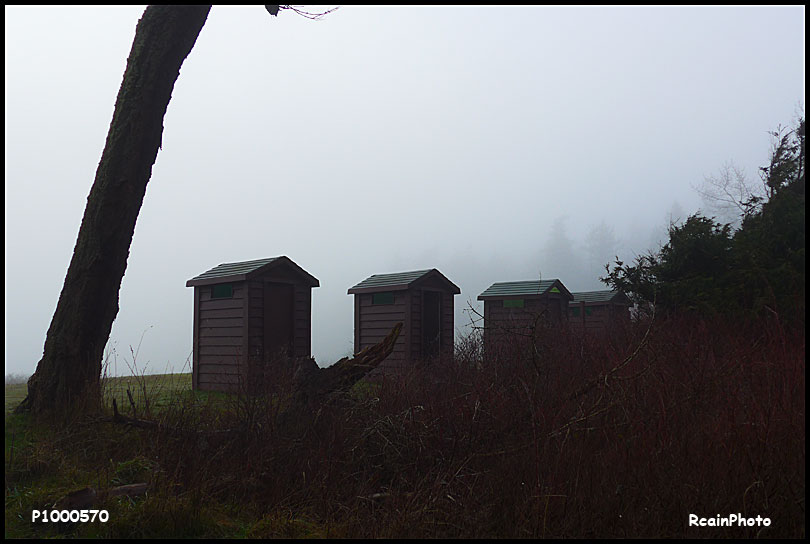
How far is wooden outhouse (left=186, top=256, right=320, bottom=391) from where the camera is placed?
11609mm

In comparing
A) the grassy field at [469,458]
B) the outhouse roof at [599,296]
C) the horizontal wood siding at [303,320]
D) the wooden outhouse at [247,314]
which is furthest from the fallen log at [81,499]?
the outhouse roof at [599,296]

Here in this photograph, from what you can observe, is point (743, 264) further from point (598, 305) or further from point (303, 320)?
point (598, 305)

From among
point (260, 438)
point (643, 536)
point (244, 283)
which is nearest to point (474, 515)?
point (643, 536)

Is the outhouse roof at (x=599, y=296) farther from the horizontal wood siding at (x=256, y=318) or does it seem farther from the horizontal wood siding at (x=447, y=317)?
the horizontal wood siding at (x=256, y=318)

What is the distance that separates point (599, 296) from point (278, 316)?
43.9 feet

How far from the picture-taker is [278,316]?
40.3 ft

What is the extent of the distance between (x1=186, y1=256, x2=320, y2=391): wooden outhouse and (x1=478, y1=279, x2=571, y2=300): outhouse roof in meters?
7.56

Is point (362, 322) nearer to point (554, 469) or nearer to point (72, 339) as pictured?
point (72, 339)

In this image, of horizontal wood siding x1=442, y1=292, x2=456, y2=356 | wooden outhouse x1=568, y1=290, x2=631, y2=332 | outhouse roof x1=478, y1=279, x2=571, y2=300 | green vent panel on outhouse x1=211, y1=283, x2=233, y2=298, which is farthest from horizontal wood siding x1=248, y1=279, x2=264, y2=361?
wooden outhouse x1=568, y1=290, x2=631, y2=332

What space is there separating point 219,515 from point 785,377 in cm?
450

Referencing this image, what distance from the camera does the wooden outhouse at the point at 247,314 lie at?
11.6 metres

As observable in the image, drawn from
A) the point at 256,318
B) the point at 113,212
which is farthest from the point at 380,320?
the point at 113,212

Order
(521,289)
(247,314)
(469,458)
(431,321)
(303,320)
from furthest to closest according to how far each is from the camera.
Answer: (521,289), (431,321), (303,320), (247,314), (469,458)

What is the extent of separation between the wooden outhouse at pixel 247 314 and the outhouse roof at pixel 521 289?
7.56 meters
